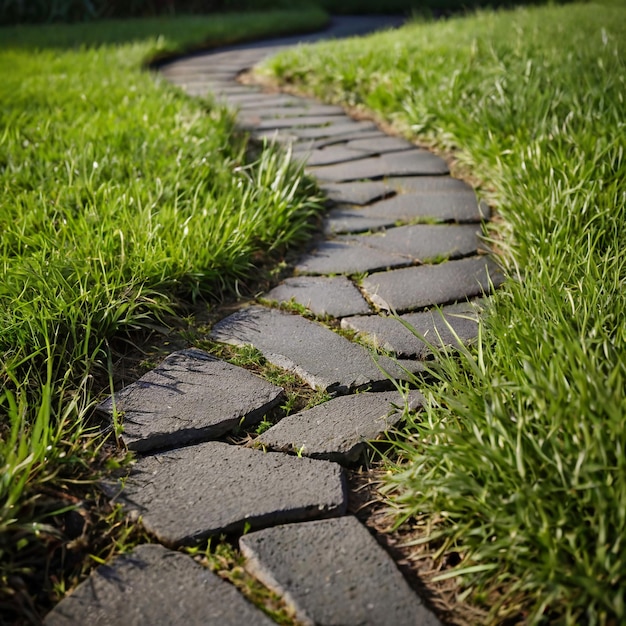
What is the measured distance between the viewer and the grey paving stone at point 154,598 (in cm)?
110

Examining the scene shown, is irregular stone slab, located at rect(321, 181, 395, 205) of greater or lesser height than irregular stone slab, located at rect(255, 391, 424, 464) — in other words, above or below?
above

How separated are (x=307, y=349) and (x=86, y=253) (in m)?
0.69

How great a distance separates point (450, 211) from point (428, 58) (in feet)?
7.09

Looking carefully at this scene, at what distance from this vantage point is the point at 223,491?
1.37 m

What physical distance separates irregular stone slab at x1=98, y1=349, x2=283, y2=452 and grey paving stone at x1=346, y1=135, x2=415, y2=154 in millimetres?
2060

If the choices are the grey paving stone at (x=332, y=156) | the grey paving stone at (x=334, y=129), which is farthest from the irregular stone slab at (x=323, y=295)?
the grey paving stone at (x=334, y=129)

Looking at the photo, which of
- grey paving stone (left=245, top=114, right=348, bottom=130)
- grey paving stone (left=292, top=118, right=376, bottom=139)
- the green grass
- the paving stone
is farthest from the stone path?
grey paving stone (left=245, top=114, right=348, bottom=130)

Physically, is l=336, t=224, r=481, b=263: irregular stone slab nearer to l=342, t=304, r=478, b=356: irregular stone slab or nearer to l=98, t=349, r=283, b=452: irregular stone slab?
l=342, t=304, r=478, b=356: irregular stone slab

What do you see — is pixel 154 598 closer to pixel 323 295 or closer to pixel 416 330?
pixel 416 330

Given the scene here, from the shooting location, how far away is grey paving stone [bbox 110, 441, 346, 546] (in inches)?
51.0

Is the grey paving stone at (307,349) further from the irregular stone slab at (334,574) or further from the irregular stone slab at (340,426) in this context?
the irregular stone slab at (334,574)

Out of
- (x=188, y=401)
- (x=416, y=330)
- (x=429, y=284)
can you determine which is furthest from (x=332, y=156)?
(x=188, y=401)

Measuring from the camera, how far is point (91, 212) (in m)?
2.28

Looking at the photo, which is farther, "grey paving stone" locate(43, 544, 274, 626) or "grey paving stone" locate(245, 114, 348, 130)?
"grey paving stone" locate(245, 114, 348, 130)
